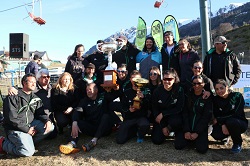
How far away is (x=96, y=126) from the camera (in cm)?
516

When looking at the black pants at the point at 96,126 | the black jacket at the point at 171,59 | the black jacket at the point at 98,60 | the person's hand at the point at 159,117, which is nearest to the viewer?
the person's hand at the point at 159,117

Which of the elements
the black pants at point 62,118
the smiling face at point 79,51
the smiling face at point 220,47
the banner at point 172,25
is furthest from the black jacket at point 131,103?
the banner at point 172,25

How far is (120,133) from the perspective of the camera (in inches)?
196

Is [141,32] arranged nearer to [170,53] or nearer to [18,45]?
[18,45]

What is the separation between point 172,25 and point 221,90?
5.58 m

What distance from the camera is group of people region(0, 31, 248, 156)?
445cm

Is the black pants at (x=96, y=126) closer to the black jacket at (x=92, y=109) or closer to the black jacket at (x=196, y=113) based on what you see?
the black jacket at (x=92, y=109)

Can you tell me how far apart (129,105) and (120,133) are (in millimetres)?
538

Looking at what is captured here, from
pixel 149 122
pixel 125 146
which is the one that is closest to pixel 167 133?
pixel 149 122

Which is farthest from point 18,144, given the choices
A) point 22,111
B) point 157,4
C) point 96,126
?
point 157,4

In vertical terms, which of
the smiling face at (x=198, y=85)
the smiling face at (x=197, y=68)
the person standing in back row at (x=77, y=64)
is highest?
the person standing in back row at (x=77, y=64)

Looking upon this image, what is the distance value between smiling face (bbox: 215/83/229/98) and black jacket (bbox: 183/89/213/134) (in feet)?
0.65

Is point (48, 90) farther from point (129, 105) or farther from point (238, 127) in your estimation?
point (238, 127)

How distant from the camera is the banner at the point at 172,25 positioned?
30.8ft
